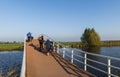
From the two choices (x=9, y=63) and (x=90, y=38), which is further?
(x=90, y=38)

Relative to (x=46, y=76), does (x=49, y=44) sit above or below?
above

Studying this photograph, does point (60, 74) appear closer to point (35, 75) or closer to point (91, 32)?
point (35, 75)

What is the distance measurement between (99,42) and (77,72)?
4559 inches

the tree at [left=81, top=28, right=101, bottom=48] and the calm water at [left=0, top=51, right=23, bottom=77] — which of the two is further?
the tree at [left=81, top=28, right=101, bottom=48]

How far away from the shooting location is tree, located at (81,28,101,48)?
405 ft

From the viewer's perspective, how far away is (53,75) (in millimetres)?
12492

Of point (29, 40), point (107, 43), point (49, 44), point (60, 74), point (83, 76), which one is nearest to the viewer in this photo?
point (83, 76)

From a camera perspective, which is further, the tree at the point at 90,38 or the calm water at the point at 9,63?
the tree at the point at 90,38

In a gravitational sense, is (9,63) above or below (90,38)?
below

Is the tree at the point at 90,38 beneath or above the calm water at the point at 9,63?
above

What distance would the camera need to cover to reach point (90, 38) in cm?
12388

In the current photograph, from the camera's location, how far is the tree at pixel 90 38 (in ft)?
405

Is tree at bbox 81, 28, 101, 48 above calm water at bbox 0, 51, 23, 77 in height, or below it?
above

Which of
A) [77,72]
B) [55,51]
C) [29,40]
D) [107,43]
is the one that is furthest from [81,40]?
[77,72]
